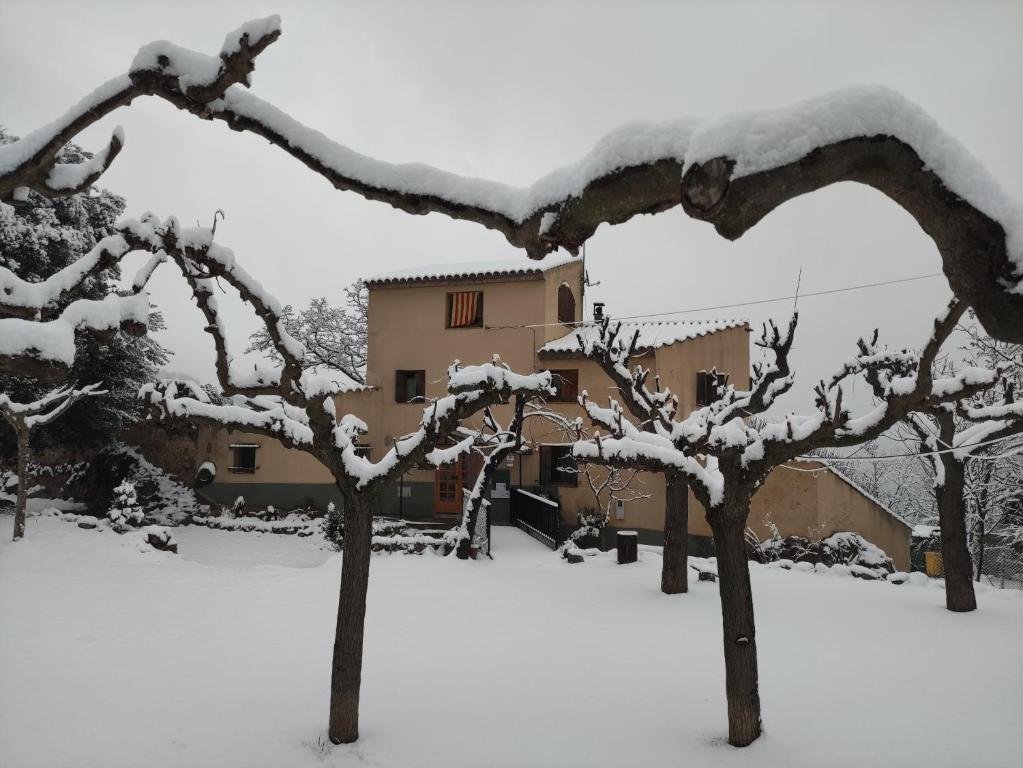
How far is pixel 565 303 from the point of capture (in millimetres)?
23266

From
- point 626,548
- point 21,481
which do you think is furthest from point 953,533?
point 21,481

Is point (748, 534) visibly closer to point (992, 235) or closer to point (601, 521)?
point (601, 521)

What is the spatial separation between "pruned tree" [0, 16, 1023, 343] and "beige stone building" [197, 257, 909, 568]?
53.1 feet

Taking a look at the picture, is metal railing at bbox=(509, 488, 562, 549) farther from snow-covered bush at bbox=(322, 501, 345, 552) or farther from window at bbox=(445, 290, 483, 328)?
window at bbox=(445, 290, 483, 328)

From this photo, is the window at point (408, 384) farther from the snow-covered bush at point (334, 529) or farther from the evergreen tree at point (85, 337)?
the evergreen tree at point (85, 337)

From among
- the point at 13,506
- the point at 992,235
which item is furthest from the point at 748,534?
the point at 13,506

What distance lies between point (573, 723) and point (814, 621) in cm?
580

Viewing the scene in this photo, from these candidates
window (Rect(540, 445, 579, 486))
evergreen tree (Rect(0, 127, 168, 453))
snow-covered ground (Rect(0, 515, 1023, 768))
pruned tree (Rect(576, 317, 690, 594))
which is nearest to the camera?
snow-covered ground (Rect(0, 515, 1023, 768))

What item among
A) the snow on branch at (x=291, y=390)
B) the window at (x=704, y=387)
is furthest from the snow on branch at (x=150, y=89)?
the window at (x=704, y=387)

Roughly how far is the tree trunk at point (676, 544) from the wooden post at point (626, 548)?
101 inches

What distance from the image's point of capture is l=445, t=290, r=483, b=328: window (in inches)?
873

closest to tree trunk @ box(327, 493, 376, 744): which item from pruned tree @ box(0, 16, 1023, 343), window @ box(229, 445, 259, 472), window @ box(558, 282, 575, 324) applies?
pruned tree @ box(0, 16, 1023, 343)

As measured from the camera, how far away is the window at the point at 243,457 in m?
22.6

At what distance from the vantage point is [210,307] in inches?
239
